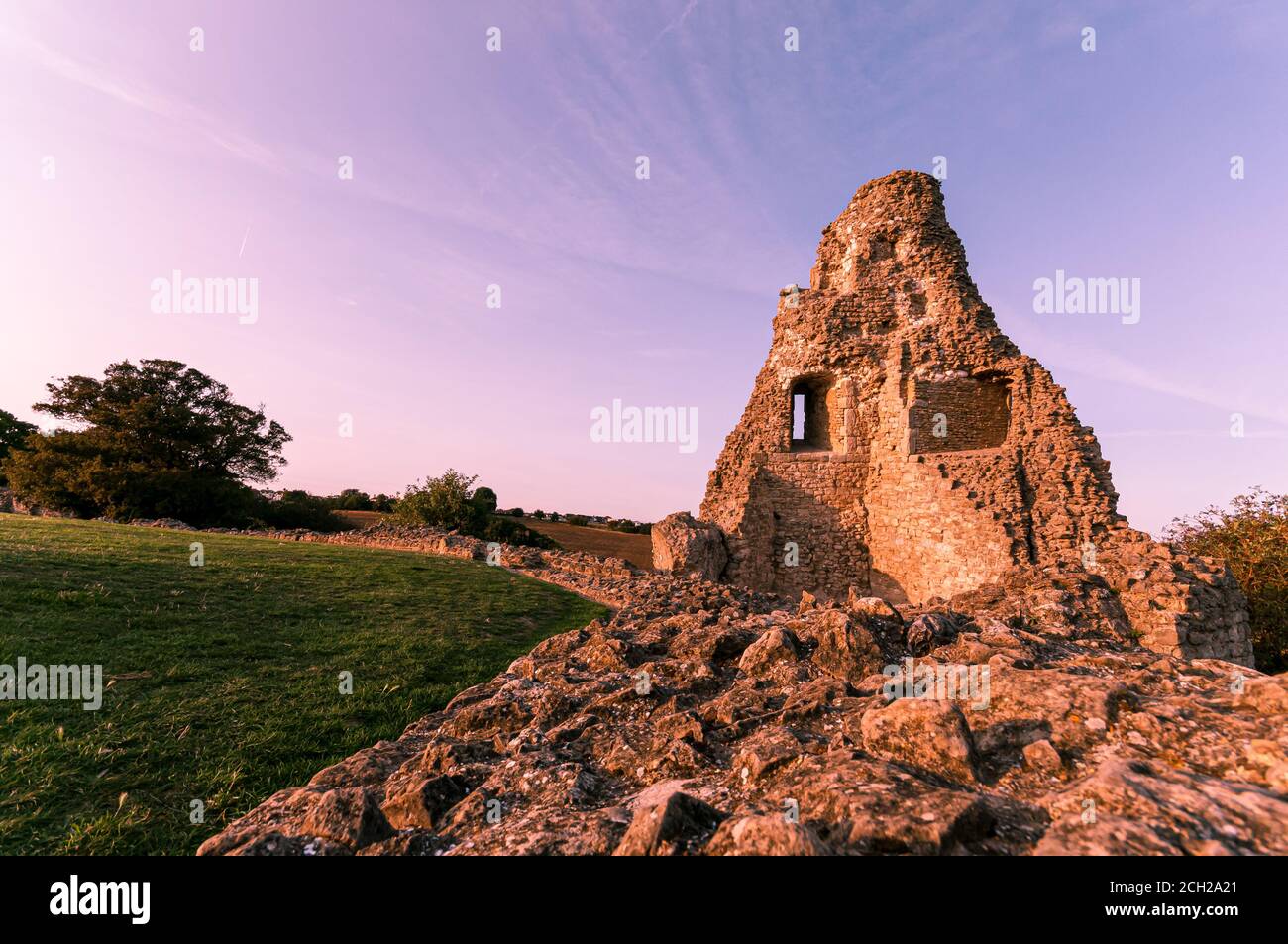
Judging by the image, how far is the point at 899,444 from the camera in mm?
13195

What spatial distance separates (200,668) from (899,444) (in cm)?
1442

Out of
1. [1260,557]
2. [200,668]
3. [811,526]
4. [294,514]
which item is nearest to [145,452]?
[294,514]

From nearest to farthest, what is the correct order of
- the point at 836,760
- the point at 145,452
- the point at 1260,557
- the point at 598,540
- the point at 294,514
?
the point at 836,760
the point at 1260,557
the point at 145,452
the point at 294,514
the point at 598,540

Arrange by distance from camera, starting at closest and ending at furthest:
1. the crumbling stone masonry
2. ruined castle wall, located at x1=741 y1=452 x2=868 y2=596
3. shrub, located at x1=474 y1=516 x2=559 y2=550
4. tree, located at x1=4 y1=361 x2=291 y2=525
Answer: the crumbling stone masonry < ruined castle wall, located at x1=741 y1=452 x2=868 y2=596 < tree, located at x1=4 y1=361 x2=291 y2=525 < shrub, located at x1=474 y1=516 x2=559 y2=550

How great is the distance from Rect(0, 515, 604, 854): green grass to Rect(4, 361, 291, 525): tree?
48.8 ft

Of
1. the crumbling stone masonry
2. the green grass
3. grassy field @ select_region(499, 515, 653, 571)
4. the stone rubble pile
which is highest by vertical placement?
the crumbling stone masonry

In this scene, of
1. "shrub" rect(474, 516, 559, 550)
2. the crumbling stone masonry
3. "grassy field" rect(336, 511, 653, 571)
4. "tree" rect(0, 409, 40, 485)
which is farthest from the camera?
"tree" rect(0, 409, 40, 485)

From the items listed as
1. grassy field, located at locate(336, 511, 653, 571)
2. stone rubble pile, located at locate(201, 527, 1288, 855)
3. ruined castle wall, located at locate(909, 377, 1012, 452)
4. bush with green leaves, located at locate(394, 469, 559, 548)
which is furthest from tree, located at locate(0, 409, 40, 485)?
ruined castle wall, located at locate(909, 377, 1012, 452)

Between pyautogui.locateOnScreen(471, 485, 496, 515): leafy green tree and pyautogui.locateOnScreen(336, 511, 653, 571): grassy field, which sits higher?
pyautogui.locateOnScreen(471, 485, 496, 515): leafy green tree

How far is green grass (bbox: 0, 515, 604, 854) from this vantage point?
3.66 meters

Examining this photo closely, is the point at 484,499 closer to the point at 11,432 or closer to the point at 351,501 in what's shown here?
the point at 351,501

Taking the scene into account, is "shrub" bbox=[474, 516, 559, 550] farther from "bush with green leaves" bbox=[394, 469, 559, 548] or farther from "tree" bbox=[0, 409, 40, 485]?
"tree" bbox=[0, 409, 40, 485]

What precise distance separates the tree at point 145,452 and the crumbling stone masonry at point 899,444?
2668 centimetres

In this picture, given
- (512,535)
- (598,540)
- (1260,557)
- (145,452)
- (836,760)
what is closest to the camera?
(836,760)
